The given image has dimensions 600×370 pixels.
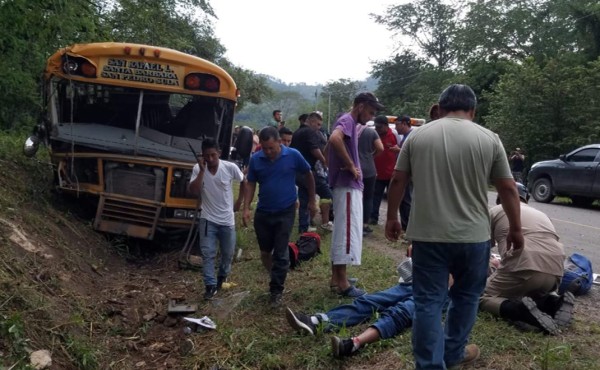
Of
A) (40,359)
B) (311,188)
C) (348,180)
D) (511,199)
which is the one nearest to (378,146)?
(311,188)

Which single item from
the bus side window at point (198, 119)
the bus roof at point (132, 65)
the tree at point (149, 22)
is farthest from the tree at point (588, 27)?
the bus roof at point (132, 65)

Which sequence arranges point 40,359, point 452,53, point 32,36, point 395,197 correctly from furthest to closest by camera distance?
1. point 452,53
2. point 32,36
3. point 40,359
4. point 395,197

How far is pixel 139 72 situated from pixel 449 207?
5702 mm

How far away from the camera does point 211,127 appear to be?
838cm

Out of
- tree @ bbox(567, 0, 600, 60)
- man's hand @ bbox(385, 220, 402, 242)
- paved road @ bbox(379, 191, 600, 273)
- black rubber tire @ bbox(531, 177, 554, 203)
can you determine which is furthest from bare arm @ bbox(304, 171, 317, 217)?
tree @ bbox(567, 0, 600, 60)

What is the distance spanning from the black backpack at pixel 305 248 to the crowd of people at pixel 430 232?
99cm

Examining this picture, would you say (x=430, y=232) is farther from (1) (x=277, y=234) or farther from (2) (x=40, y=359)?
(2) (x=40, y=359)

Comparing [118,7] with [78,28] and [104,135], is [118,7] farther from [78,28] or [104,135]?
[104,135]

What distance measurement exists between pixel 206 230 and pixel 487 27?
122 ft

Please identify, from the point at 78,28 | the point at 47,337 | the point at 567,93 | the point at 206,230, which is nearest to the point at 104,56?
the point at 78,28

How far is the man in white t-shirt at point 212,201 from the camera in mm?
5875

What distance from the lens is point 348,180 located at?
5.24 meters

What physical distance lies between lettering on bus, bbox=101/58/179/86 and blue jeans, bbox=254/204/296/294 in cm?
327

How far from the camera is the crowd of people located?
3.33 metres
